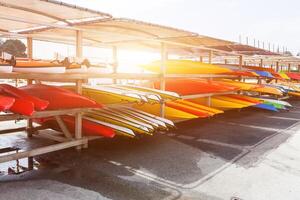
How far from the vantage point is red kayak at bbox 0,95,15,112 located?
368cm

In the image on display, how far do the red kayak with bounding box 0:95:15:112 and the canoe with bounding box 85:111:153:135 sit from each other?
185cm

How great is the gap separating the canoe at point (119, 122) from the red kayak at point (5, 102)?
1849 mm

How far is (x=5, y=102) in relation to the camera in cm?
381

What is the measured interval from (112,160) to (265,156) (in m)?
2.64

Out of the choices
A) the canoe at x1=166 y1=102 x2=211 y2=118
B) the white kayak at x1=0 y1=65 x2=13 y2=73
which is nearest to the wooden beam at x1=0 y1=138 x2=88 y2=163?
the white kayak at x1=0 y1=65 x2=13 y2=73

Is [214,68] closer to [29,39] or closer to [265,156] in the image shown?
[265,156]

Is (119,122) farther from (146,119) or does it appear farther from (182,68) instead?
(182,68)

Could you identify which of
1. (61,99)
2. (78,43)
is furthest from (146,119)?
(78,43)

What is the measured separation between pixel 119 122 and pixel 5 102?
6.76ft

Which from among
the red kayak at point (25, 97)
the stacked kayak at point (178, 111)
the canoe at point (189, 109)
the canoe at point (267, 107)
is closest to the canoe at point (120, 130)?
the red kayak at point (25, 97)

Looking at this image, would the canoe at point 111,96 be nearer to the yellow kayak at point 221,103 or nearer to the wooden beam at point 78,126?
the wooden beam at point 78,126

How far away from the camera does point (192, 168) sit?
4363 millimetres

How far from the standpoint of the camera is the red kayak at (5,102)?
3.68m

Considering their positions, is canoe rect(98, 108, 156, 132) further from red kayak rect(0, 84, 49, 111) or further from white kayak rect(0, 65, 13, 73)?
white kayak rect(0, 65, 13, 73)
